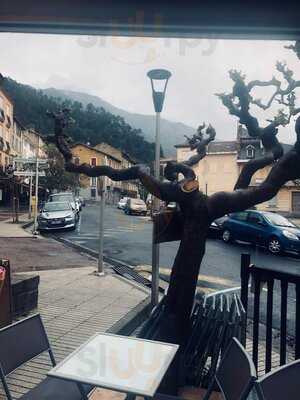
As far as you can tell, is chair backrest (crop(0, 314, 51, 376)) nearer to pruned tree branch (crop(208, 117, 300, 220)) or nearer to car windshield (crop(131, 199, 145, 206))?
pruned tree branch (crop(208, 117, 300, 220))

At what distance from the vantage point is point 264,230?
7.55 ft

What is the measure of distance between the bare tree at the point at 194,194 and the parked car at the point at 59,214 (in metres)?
0.79

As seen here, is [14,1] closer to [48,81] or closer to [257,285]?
[48,81]

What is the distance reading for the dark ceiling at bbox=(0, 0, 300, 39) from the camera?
2137 millimetres

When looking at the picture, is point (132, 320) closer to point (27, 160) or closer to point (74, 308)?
point (74, 308)

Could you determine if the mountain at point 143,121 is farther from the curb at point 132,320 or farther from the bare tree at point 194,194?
the curb at point 132,320

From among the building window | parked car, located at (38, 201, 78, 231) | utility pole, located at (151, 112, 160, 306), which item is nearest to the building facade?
the building window

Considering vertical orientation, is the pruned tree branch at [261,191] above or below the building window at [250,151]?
below

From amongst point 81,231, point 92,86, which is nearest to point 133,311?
point 81,231

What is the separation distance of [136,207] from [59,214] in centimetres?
94

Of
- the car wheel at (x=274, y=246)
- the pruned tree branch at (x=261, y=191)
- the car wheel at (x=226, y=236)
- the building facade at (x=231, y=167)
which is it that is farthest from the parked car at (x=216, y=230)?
the pruned tree branch at (x=261, y=191)

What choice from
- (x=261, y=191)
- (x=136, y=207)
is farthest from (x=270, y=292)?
(x=136, y=207)

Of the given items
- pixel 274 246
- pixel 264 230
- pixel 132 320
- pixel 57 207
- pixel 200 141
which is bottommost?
pixel 132 320

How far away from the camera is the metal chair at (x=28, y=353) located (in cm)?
127
